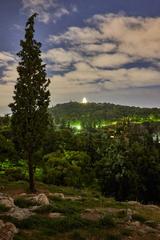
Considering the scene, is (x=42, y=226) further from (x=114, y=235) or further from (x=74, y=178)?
(x=74, y=178)

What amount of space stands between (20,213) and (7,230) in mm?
4128

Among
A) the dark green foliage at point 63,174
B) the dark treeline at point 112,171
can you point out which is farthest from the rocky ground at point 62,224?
the dark treeline at point 112,171

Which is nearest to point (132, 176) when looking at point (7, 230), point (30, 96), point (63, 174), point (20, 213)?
point (63, 174)

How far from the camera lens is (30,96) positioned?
3528 cm

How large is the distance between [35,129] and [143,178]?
32863 millimetres

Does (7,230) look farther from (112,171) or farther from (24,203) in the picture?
(112,171)

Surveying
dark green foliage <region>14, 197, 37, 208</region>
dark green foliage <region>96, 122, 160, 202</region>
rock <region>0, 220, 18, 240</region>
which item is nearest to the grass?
dark green foliage <region>14, 197, 37, 208</region>

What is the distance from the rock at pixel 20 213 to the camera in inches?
727

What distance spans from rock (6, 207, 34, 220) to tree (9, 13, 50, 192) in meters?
15.4

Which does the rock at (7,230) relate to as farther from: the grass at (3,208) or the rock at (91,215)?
the rock at (91,215)

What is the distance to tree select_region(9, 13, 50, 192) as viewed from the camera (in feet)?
116

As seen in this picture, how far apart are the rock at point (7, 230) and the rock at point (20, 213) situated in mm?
2233

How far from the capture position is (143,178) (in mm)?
62750

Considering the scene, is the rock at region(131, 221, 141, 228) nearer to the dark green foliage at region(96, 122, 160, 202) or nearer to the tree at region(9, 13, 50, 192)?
the tree at region(9, 13, 50, 192)
